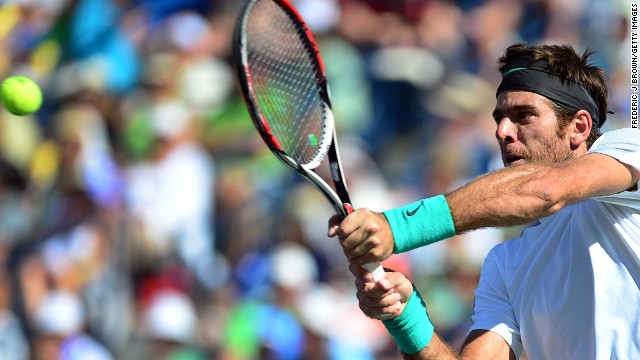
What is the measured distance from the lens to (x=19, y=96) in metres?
5.06

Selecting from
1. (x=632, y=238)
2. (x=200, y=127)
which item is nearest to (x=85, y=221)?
(x=200, y=127)

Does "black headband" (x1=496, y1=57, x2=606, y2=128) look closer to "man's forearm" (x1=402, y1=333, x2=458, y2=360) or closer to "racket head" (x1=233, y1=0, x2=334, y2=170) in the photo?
"racket head" (x1=233, y1=0, x2=334, y2=170)

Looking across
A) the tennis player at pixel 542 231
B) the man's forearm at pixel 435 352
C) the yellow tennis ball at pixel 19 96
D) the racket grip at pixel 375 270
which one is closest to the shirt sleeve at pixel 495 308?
the tennis player at pixel 542 231

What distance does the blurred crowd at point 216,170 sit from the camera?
6.16 meters

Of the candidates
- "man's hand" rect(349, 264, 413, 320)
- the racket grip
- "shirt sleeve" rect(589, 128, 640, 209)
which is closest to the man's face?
"shirt sleeve" rect(589, 128, 640, 209)

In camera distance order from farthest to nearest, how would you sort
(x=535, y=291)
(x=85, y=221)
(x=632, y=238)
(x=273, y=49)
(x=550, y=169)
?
(x=85, y=221), (x=273, y=49), (x=535, y=291), (x=632, y=238), (x=550, y=169)

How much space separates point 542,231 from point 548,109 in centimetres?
52

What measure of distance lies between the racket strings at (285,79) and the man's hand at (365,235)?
0.74m

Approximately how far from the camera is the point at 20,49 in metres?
6.83

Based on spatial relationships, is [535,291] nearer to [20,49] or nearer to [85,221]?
[85,221]

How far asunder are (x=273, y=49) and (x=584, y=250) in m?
1.47

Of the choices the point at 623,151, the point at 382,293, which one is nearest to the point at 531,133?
the point at 623,151

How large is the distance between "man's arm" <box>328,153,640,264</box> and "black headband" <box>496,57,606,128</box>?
0.97 m

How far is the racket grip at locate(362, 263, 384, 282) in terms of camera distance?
2830mm
